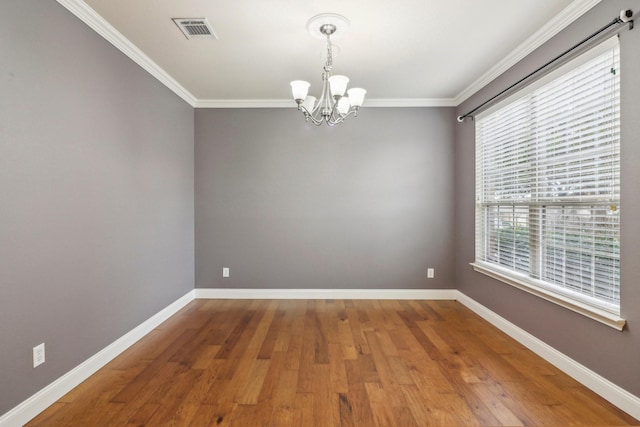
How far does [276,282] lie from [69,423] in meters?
2.53

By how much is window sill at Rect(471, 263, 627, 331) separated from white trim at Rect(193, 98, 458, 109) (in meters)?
2.27

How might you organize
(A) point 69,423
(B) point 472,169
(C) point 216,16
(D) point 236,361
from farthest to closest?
(B) point 472,169
(D) point 236,361
(C) point 216,16
(A) point 69,423

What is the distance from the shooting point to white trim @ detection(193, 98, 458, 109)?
158 inches

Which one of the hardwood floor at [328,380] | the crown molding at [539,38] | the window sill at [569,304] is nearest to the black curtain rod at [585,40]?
the crown molding at [539,38]

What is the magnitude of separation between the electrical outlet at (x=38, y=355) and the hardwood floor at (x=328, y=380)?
0.31 metres

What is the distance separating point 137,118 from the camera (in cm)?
283

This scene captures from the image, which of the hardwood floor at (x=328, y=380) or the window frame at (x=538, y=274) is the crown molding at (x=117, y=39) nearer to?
the hardwood floor at (x=328, y=380)

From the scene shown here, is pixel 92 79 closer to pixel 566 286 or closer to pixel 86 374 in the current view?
pixel 86 374

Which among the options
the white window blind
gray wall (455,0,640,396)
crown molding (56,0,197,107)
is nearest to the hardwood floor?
gray wall (455,0,640,396)

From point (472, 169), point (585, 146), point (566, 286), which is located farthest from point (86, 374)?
point (472, 169)

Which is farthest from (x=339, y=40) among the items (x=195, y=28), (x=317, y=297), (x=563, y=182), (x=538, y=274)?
(x=317, y=297)

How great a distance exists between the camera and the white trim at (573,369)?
71.3 inches

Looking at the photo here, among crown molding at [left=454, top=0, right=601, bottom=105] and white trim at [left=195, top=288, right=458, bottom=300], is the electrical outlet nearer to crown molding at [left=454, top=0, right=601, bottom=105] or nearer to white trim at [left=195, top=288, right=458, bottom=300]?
white trim at [left=195, top=288, right=458, bottom=300]

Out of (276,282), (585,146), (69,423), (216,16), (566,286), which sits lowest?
(69,423)
